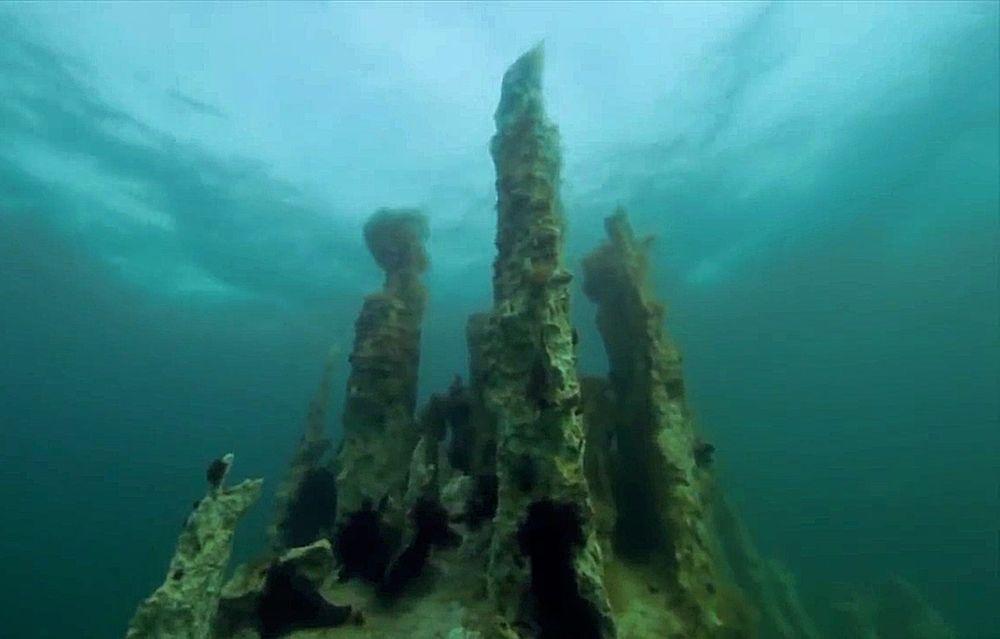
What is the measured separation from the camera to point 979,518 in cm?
5734

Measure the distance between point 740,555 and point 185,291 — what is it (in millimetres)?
30733

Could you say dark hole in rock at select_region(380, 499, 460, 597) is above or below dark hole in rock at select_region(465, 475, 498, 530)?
below

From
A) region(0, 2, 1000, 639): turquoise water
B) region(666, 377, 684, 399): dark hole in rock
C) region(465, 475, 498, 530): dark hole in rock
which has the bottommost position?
region(465, 475, 498, 530): dark hole in rock

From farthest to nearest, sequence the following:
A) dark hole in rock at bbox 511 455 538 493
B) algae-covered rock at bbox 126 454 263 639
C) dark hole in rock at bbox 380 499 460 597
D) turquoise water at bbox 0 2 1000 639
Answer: turquoise water at bbox 0 2 1000 639, dark hole in rock at bbox 380 499 460 597, dark hole in rock at bbox 511 455 538 493, algae-covered rock at bbox 126 454 263 639

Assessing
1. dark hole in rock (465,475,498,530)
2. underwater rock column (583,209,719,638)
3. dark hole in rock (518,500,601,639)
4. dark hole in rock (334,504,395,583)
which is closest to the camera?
dark hole in rock (518,500,601,639)

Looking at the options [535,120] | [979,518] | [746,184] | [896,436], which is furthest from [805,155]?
[896,436]

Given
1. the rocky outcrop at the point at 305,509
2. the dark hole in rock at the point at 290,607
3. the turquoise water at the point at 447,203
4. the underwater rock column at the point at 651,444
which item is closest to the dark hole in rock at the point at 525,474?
the dark hole in rock at the point at 290,607

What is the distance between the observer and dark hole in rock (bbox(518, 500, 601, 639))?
5.14 meters

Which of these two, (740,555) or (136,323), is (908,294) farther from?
(136,323)

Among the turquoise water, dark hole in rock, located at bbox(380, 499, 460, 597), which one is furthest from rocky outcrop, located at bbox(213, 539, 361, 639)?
the turquoise water

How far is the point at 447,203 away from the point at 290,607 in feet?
67.9

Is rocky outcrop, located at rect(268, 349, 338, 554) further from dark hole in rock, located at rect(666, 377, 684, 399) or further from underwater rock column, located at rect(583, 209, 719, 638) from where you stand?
dark hole in rock, located at rect(666, 377, 684, 399)

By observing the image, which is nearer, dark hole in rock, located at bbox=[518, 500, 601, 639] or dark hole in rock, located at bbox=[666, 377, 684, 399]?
dark hole in rock, located at bbox=[518, 500, 601, 639]

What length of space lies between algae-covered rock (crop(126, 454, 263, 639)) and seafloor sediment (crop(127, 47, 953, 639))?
15 millimetres
